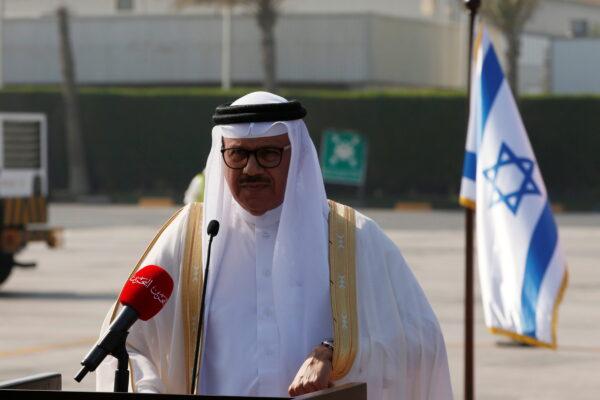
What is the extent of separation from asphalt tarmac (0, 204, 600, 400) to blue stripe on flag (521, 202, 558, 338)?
2.68 meters

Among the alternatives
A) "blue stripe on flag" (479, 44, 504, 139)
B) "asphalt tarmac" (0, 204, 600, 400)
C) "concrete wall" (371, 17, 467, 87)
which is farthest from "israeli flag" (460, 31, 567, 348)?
"concrete wall" (371, 17, 467, 87)

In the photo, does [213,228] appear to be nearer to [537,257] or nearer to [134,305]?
[134,305]

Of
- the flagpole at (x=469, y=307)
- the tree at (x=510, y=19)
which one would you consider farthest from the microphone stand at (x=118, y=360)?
the tree at (x=510, y=19)

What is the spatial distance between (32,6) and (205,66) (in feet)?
33.4

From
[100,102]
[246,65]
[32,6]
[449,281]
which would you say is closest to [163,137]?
[100,102]

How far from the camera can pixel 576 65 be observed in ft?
174

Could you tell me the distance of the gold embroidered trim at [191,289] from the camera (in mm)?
4426

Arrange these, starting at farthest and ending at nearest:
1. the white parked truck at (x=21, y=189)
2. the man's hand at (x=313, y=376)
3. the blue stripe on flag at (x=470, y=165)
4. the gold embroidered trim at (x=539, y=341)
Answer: the white parked truck at (x=21, y=189) < the blue stripe on flag at (x=470, y=165) < the gold embroidered trim at (x=539, y=341) < the man's hand at (x=313, y=376)

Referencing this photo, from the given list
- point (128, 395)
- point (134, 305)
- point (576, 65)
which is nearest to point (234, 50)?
point (576, 65)

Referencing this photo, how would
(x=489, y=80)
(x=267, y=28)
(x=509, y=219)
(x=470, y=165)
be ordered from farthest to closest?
1. (x=267, y=28)
2. (x=470, y=165)
3. (x=509, y=219)
4. (x=489, y=80)

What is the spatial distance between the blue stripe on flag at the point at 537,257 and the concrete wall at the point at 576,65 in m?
45.1

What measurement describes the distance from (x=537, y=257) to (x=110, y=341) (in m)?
4.74

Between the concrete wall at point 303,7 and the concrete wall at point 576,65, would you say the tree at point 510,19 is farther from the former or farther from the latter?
the concrete wall at point 303,7

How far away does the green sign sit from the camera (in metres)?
41.6
